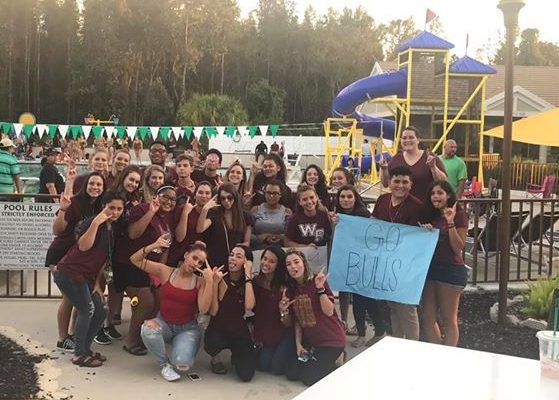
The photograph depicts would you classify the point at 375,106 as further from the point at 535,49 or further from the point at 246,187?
the point at 535,49

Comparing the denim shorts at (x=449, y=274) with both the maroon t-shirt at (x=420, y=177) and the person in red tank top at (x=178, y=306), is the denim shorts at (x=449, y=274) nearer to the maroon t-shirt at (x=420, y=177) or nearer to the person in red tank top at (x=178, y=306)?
the maroon t-shirt at (x=420, y=177)

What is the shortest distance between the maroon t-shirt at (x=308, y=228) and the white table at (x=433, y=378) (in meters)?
2.76

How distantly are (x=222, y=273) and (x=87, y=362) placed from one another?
1265mm

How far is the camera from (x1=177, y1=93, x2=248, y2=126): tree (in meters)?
40.1

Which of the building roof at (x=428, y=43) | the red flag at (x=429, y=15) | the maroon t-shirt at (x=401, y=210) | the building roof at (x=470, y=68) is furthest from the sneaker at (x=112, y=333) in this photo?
the red flag at (x=429, y=15)

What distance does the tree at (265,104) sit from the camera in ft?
157

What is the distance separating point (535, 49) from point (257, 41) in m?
26.8

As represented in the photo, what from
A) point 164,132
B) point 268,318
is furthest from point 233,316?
point 164,132

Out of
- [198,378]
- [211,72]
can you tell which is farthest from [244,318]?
[211,72]

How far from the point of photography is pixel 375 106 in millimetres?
32125

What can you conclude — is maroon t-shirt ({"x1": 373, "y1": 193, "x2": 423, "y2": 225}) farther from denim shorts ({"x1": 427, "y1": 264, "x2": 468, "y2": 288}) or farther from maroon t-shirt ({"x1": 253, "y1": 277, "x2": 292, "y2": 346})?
maroon t-shirt ({"x1": 253, "y1": 277, "x2": 292, "y2": 346})

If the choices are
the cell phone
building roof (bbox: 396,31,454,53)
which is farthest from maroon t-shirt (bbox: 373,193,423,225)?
building roof (bbox: 396,31,454,53)

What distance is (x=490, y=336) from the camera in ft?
18.6

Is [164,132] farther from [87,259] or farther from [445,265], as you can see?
[445,265]
